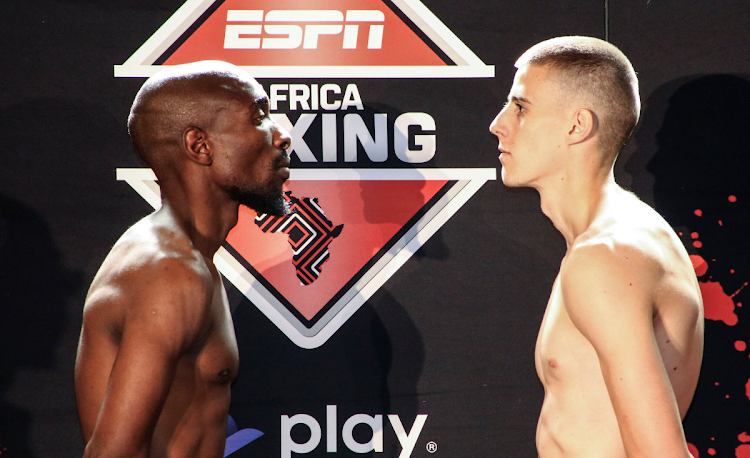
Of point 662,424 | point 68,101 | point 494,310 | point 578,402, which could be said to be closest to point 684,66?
point 494,310

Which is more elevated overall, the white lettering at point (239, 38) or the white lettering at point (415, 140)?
the white lettering at point (239, 38)

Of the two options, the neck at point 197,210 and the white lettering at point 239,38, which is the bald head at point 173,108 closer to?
the neck at point 197,210

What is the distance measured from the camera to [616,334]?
45.8 inches

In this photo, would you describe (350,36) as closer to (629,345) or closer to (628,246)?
(628,246)

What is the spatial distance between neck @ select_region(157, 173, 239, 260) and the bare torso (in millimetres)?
57

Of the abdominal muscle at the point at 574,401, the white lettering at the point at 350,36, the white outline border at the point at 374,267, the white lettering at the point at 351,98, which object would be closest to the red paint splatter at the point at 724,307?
the white outline border at the point at 374,267

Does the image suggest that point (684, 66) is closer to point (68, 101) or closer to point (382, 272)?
point (382, 272)

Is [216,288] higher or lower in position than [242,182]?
lower

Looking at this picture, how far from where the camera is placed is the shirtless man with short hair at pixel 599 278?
114cm

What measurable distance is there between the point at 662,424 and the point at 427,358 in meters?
1.19

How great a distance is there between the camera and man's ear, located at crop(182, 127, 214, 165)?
1.62 metres

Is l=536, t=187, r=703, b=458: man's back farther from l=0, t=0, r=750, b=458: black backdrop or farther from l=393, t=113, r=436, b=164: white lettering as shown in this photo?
l=393, t=113, r=436, b=164: white lettering

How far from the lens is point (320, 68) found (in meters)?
2.27

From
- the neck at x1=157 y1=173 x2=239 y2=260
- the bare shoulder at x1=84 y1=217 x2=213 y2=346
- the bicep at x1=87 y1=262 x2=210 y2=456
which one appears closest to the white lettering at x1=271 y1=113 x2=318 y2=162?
the neck at x1=157 y1=173 x2=239 y2=260
